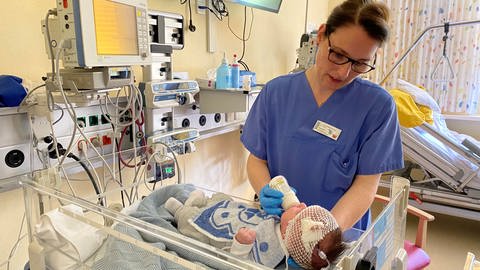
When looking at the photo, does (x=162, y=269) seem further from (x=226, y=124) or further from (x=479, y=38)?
(x=479, y=38)

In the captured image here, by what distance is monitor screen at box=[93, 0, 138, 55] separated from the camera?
3.69 ft

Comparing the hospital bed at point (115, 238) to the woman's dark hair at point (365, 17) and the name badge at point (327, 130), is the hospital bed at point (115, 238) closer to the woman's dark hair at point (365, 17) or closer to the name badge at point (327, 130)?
the name badge at point (327, 130)

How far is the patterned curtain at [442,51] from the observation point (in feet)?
10.9

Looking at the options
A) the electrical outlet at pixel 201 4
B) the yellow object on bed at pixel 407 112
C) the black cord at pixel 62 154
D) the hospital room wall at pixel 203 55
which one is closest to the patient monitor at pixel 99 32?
the hospital room wall at pixel 203 55

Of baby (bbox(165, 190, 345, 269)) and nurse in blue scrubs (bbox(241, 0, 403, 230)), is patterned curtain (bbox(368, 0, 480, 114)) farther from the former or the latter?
baby (bbox(165, 190, 345, 269))

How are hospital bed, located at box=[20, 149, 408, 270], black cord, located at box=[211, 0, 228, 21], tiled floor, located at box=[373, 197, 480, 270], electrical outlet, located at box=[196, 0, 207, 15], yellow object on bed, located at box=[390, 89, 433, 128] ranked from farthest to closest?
tiled floor, located at box=[373, 197, 480, 270]
yellow object on bed, located at box=[390, 89, 433, 128]
black cord, located at box=[211, 0, 228, 21]
electrical outlet, located at box=[196, 0, 207, 15]
hospital bed, located at box=[20, 149, 408, 270]

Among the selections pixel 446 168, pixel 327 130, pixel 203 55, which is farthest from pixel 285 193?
pixel 446 168

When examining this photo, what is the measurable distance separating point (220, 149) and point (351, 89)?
1397mm

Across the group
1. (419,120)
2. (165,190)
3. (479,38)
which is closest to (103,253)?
(165,190)

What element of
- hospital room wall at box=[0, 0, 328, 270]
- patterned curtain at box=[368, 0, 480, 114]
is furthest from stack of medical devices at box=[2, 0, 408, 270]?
patterned curtain at box=[368, 0, 480, 114]

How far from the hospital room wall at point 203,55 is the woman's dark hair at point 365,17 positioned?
105 cm

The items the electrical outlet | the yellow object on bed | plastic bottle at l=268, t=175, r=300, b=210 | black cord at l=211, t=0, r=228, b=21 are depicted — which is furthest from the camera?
the yellow object on bed

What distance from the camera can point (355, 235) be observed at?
0.91m

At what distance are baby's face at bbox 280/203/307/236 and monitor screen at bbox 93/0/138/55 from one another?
74 cm
